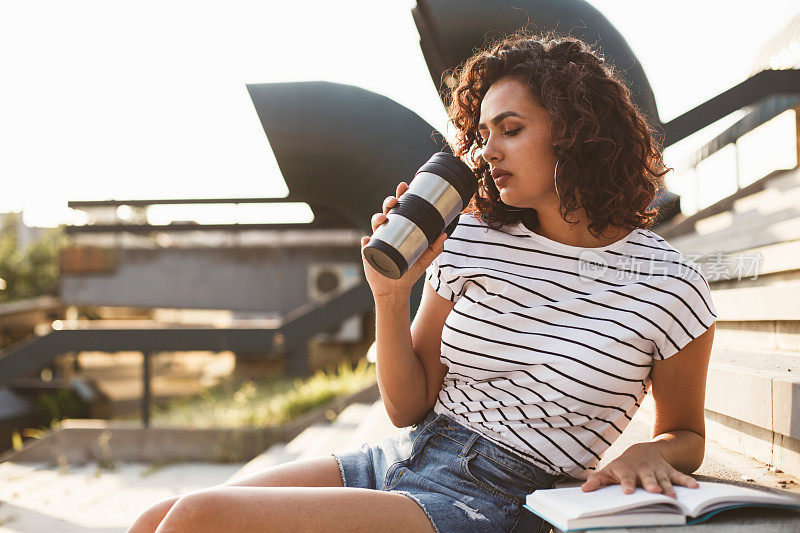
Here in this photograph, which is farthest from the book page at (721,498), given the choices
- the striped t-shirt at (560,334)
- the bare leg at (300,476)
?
the bare leg at (300,476)

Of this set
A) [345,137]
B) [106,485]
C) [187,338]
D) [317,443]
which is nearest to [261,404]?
[187,338]

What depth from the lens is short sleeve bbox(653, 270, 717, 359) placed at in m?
1.30

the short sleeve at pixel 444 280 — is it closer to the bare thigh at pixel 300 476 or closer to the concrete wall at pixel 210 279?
the bare thigh at pixel 300 476

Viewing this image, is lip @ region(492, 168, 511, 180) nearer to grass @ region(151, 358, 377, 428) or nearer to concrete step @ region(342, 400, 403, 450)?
concrete step @ region(342, 400, 403, 450)

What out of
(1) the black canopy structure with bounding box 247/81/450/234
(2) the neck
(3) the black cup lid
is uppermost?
(1) the black canopy structure with bounding box 247/81/450/234

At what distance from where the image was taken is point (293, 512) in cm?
112

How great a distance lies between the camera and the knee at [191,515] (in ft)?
3.50

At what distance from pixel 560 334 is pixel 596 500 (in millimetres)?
389

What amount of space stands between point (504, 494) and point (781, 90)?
4.33 meters

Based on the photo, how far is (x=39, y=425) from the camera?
9273 mm

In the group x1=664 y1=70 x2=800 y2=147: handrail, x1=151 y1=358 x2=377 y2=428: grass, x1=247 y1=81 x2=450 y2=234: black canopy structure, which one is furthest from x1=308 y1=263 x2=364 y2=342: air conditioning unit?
x1=664 y1=70 x2=800 y2=147: handrail

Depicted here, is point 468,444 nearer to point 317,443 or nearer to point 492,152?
point 492,152

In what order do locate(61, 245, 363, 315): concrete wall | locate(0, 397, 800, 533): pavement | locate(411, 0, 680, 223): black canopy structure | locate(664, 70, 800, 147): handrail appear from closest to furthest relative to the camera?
locate(0, 397, 800, 533): pavement → locate(411, 0, 680, 223): black canopy structure → locate(664, 70, 800, 147): handrail → locate(61, 245, 363, 315): concrete wall

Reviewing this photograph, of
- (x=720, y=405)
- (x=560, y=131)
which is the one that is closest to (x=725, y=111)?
(x=720, y=405)
